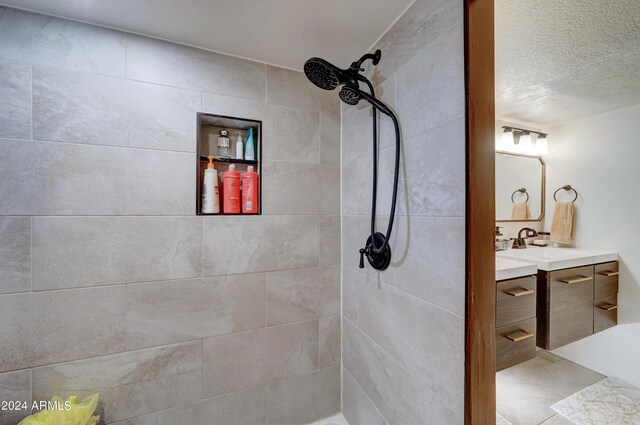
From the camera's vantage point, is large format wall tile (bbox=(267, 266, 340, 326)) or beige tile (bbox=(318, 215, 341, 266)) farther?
beige tile (bbox=(318, 215, 341, 266))

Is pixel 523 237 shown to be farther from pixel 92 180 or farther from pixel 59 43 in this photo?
pixel 59 43

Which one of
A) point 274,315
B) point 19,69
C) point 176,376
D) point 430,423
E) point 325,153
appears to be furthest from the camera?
point 325,153

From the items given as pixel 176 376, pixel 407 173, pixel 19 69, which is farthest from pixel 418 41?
pixel 176 376

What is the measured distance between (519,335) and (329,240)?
122cm

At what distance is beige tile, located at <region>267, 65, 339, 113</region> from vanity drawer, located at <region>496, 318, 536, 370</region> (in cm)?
160

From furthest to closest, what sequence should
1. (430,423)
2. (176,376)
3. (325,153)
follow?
(325,153) → (176,376) → (430,423)

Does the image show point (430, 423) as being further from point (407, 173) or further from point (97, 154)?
point (97, 154)

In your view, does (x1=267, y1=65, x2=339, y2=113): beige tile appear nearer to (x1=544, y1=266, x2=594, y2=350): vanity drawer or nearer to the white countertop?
the white countertop

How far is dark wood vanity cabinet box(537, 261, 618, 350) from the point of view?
1596 mm

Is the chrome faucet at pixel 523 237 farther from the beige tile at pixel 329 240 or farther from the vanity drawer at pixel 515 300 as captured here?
the beige tile at pixel 329 240

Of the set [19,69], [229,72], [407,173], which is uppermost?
[229,72]

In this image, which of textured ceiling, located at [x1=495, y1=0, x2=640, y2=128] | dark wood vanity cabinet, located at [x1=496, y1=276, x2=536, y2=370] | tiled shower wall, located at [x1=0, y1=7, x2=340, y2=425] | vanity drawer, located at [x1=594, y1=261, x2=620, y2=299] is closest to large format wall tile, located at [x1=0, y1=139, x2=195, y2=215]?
tiled shower wall, located at [x1=0, y1=7, x2=340, y2=425]

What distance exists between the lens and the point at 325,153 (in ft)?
4.59

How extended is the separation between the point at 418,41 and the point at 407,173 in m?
0.48
